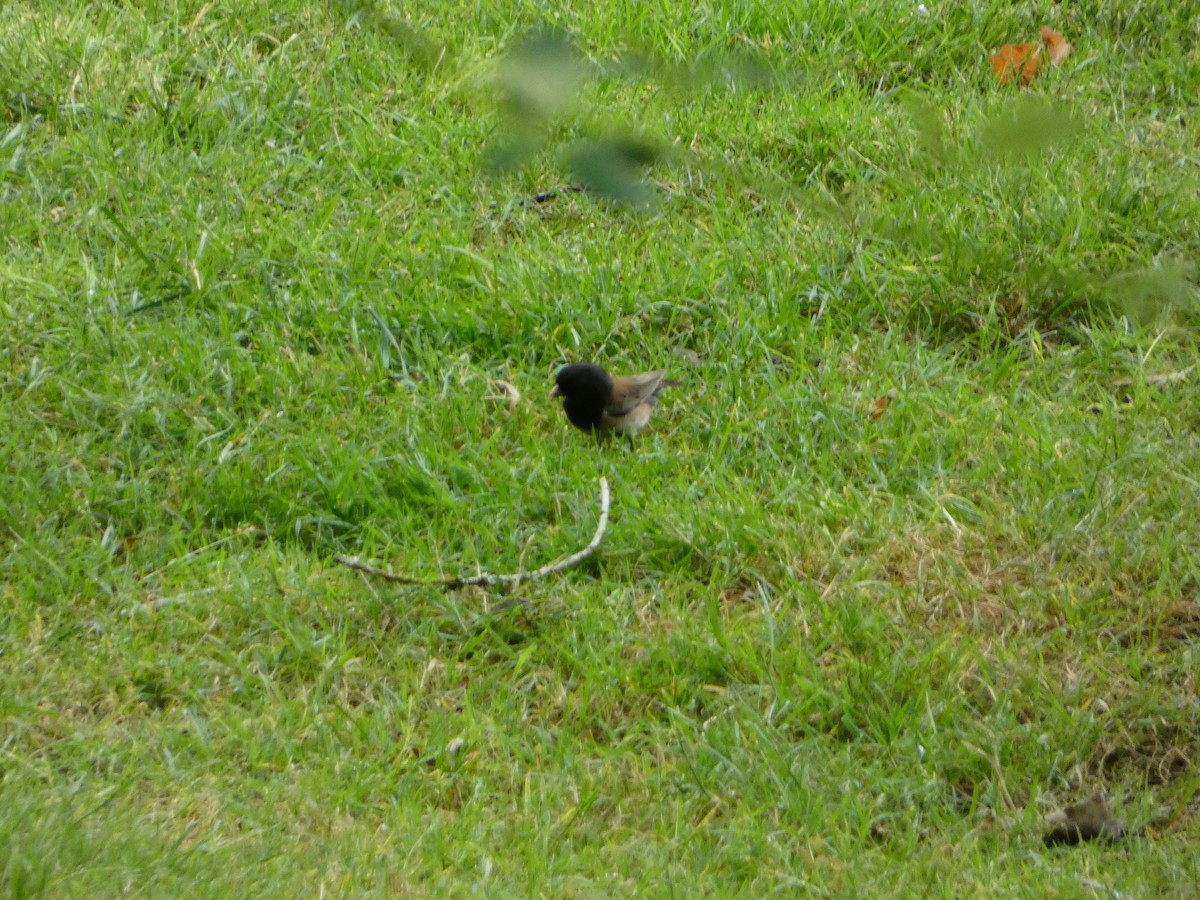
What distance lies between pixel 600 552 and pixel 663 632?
45 cm

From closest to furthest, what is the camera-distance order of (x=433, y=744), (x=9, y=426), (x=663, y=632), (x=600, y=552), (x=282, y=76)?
(x=433, y=744) → (x=663, y=632) → (x=600, y=552) → (x=9, y=426) → (x=282, y=76)

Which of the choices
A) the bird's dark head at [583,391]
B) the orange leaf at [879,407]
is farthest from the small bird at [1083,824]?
the bird's dark head at [583,391]

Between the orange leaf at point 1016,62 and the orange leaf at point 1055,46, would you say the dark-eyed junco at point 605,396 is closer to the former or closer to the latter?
the orange leaf at point 1016,62

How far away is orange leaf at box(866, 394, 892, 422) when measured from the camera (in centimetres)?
571

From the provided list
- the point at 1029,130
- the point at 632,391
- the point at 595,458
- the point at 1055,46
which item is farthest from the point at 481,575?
→ the point at 1055,46

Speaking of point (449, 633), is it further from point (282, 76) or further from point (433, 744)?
point (282, 76)

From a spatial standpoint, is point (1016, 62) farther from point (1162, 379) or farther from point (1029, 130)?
point (1029, 130)

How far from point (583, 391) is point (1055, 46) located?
3249 millimetres

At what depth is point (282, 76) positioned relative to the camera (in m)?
7.20

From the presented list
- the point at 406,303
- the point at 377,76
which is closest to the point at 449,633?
the point at 406,303

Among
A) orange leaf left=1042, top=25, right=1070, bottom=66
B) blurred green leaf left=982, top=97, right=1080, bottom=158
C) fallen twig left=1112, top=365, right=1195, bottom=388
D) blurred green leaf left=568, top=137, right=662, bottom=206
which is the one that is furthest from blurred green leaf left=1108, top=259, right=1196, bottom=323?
orange leaf left=1042, top=25, right=1070, bottom=66

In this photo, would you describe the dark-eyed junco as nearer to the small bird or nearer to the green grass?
the green grass

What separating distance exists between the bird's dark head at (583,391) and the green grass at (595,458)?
0.15 m

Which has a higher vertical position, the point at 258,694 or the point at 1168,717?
the point at 1168,717
